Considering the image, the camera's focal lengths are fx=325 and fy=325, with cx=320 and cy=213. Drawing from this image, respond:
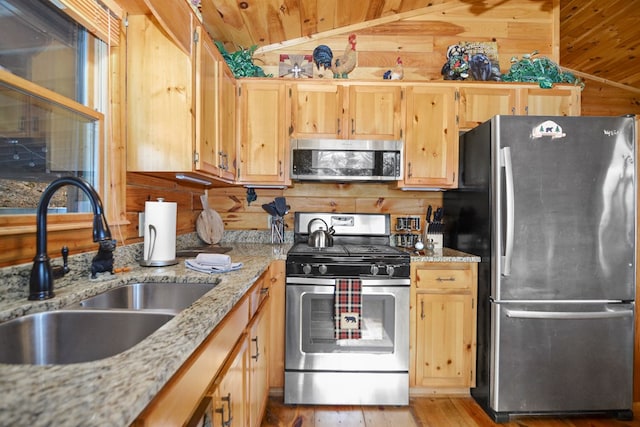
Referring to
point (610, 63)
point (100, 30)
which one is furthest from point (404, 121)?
point (610, 63)

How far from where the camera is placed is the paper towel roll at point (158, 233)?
1.54 m

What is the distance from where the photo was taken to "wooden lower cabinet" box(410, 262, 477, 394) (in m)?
2.08

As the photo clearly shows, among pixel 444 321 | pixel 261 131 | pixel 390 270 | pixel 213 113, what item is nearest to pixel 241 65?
pixel 261 131

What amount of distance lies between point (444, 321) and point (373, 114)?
4.92ft

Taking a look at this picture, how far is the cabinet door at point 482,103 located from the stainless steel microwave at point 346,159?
0.55m

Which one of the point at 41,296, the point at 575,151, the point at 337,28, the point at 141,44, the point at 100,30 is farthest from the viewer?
the point at 337,28

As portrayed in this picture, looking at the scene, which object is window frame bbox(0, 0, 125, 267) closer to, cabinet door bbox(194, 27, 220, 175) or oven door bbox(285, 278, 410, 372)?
cabinet door bbox(194, 27, 220, 175)

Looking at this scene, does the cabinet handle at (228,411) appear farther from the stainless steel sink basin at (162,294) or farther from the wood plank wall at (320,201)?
the wood plank wall at (320,201)

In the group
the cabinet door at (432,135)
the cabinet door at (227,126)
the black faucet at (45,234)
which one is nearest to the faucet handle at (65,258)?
the black faucet at (45,234)

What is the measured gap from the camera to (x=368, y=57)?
274 cm

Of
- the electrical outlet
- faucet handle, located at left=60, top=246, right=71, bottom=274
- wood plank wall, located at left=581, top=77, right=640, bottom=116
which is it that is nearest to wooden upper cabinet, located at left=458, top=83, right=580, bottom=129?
the electrical outlet

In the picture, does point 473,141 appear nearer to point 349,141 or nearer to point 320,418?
point 349,141

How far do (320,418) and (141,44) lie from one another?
2.22m

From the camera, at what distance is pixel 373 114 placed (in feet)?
7.76
